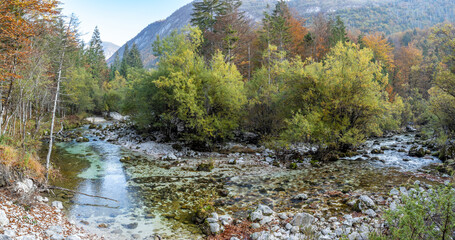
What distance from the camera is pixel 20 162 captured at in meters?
10.3

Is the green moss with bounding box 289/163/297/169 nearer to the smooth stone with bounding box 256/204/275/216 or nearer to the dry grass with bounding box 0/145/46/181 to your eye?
the smooth stone with bounding box 256/204/275/216

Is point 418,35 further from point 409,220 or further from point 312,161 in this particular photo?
point 409,220

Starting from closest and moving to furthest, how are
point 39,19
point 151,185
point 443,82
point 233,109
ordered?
point 39,19 < point 151,185 < point 443,82 < point 233,109

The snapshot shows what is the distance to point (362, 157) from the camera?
19.9 meters

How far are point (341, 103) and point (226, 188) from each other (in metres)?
12.3

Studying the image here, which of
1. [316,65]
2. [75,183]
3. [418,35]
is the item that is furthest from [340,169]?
[418,35]

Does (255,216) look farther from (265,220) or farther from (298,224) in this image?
(298,224)

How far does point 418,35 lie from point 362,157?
8765 cm

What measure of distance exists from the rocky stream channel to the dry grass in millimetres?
1404

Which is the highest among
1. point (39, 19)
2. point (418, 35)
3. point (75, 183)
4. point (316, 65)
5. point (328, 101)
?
point (418, 35)

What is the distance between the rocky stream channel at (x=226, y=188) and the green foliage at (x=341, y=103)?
2.31 m

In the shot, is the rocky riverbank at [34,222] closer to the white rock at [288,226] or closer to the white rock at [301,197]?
the white rock at [288,226]

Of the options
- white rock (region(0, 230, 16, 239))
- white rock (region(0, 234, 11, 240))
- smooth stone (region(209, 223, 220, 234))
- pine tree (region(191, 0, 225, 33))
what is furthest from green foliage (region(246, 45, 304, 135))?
white rock (region(0, 234, 11, 240))

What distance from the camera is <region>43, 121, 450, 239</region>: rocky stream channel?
8.98 meters
